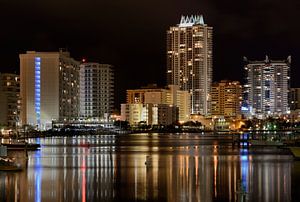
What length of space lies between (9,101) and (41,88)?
30.5 meters

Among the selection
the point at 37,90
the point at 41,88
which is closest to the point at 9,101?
the point at 37,90

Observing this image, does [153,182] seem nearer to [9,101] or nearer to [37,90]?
[9,101]

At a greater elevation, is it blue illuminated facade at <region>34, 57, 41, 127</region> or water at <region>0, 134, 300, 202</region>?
blue illuminated facade at <region>34, 57, 41, 127</region>

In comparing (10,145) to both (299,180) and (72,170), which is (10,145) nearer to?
(72,170)

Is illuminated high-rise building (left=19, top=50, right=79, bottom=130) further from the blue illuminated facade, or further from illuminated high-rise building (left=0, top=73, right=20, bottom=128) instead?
illuminated high-rise building (left=0, top=73, right=20, bottom=128)

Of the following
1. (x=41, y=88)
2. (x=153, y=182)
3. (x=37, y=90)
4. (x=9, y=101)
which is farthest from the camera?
(x=41, y=88)

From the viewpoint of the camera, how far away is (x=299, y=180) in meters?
36.5

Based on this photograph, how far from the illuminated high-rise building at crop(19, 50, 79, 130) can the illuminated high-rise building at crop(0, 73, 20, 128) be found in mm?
19909

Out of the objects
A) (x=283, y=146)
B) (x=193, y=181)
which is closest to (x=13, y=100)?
(x=283, y=146)

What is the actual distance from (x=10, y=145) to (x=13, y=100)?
66.0 metres

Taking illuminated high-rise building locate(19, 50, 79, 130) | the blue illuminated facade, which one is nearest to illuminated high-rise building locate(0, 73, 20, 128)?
illuminated high-rise building locate(19, 50, 79, 130)

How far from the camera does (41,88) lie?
17700cm

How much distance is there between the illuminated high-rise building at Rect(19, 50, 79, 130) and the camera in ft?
573

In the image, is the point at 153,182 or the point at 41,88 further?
the point at 41,88
